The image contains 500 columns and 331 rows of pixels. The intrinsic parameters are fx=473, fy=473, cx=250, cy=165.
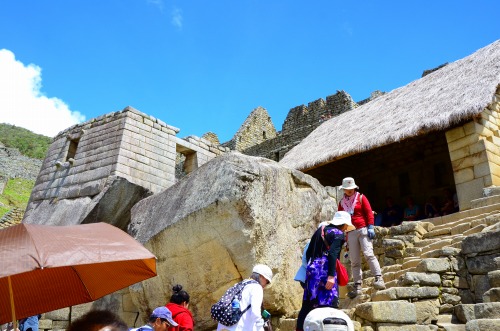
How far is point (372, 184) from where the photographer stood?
48.8 feet

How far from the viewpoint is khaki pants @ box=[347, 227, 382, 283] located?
20.3ft

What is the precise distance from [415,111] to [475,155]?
2044 mm

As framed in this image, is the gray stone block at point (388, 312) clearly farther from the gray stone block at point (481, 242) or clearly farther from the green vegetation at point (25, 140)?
the green vegetation at point (25, 140)

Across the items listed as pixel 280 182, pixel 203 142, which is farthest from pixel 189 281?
pixel 203 142

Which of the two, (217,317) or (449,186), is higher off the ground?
(449,186)

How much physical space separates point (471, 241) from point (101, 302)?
20.7ft

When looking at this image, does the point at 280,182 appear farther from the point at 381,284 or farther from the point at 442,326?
the point at 442,326

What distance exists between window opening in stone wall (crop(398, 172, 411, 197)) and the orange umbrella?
11.2 meters

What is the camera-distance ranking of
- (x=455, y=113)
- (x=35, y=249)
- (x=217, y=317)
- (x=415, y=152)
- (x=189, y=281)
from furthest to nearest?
(x=415, y=152) < (x=455, y=113) < (x=189, y=281) < (x=217, y=317) < (x=35, y=249)

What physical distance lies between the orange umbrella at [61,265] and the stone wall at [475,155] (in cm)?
720

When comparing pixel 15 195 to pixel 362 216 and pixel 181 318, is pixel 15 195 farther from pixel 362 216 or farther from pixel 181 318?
pixel 181 318

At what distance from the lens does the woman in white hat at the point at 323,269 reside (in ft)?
15.2

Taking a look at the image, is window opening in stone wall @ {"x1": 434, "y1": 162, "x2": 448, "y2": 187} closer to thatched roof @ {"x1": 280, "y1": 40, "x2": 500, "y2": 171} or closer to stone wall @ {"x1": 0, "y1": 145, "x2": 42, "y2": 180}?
thatched roof @ {"x1": 280, "y1": 40, "x2": 500, "y2": 171}

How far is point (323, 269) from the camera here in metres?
4.70
